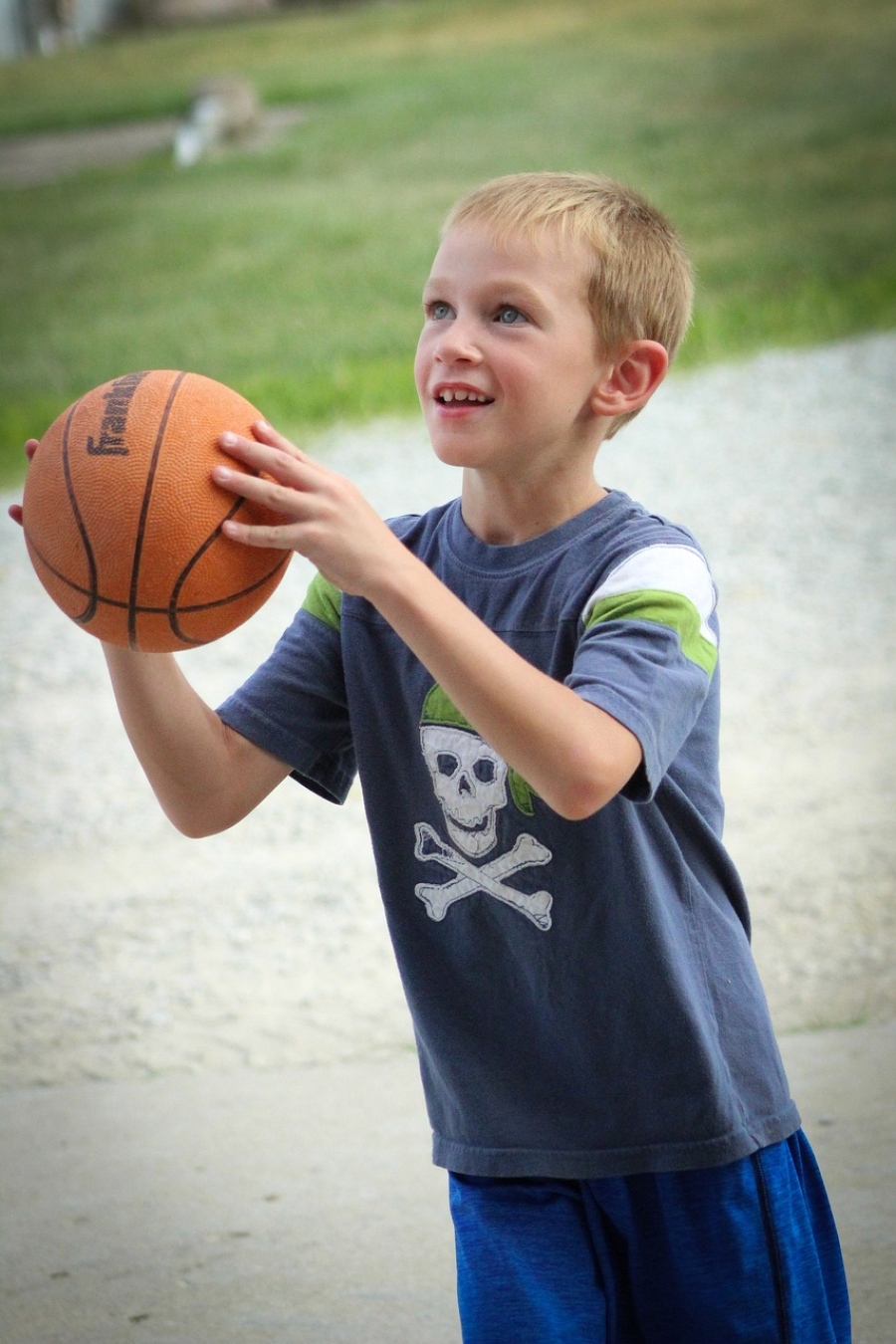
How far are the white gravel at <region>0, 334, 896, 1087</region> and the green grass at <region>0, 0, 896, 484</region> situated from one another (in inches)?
80.5

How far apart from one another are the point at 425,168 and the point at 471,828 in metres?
9.25

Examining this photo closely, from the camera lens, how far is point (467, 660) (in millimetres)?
1358

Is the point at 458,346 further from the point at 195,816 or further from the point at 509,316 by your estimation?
the point at 195,816

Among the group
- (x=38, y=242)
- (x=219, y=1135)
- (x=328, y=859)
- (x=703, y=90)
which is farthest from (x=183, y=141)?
(x=219, y=1135)

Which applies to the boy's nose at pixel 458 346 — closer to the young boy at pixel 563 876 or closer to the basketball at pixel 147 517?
the young boy at pixel 563 876

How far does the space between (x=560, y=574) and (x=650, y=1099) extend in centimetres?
56

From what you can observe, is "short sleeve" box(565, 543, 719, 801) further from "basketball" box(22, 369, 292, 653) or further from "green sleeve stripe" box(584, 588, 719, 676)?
"basketball" box(22, 369, 292, 653)

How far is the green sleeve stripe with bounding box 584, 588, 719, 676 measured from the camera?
1490mm

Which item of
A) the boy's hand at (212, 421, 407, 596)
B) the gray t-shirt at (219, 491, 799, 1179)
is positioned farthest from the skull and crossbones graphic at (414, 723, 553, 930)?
the boy's hand at (212, 421, 407, 596)

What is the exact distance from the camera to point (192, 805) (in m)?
1.79

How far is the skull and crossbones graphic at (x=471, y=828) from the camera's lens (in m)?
1.63

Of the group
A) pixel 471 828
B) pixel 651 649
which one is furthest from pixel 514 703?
pixel 471 828

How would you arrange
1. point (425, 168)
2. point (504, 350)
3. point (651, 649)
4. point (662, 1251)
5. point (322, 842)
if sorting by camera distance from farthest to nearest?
point (425, 168), point (322, 842), point (662, 1251), point (504, 350), point (651, 649)

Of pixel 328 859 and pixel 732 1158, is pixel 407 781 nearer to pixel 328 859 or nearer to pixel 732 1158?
pixel 732 1158
